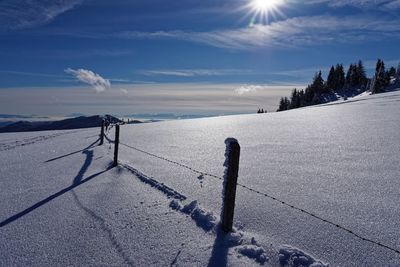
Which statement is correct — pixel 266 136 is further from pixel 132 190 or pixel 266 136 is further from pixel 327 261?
pixel 327 261

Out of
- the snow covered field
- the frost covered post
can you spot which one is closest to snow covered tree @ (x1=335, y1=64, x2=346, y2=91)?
the snow covered field

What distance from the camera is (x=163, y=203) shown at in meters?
5.45

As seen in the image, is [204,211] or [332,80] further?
[332,80]

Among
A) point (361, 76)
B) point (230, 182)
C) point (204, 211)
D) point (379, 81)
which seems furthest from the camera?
point (361, 76)

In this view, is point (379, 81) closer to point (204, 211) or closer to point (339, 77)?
point (339, 77)

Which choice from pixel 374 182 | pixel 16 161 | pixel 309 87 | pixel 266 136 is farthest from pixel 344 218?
pixel 309 87

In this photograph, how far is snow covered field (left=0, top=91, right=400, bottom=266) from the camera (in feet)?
12.3

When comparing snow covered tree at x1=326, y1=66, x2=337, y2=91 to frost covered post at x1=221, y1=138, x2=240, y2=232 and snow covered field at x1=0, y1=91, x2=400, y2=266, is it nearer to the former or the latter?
snow covered field at x1=0, y1=91, x2=400, y2=266

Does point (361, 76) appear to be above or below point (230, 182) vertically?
above

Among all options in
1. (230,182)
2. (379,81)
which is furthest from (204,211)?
(379,81)

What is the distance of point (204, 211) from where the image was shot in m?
4.89

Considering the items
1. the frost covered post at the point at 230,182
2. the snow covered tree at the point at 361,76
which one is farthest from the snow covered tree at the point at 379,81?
the frost covered post at the point at 230,182

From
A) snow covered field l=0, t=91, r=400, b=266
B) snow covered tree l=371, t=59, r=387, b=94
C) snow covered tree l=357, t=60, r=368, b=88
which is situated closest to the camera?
snow covered field l=0, t=91, r=400, b=266

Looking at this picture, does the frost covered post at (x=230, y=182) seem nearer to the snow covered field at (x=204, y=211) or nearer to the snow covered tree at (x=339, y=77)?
the snow covered field at (x=204, y=211)
